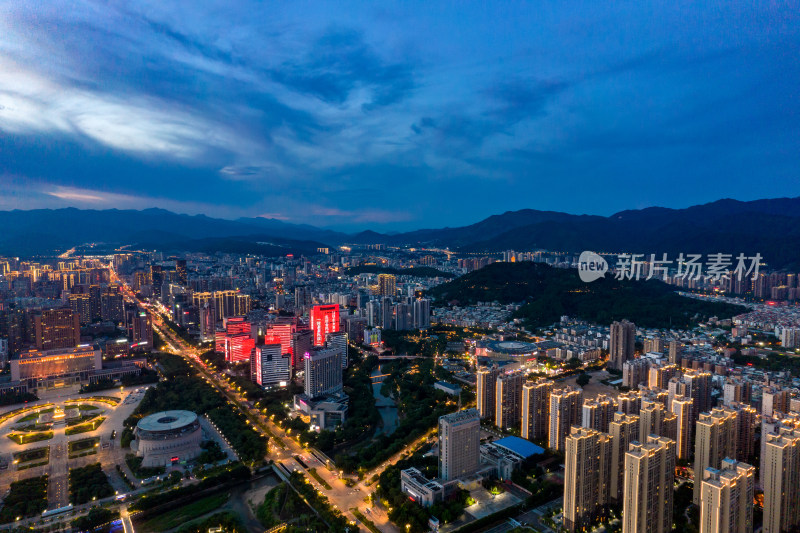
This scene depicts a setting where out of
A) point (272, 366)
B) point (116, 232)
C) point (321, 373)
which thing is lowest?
point (272, 366)

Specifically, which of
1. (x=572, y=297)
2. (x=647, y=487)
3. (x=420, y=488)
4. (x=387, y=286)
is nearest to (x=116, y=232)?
(x=387, y=286)

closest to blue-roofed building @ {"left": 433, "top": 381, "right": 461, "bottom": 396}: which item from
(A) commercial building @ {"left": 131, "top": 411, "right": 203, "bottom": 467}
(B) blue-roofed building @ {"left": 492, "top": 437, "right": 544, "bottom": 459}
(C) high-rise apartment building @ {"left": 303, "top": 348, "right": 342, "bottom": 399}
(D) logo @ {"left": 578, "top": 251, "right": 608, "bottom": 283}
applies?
(C) high-rise apartment building @ {"left": 303, "top": 348, "right": 342, "bottom": 399}

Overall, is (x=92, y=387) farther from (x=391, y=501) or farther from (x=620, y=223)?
(x=620, y=223)

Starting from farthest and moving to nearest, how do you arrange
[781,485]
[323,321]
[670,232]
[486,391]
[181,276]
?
[670,232] → [181,276] → [323,321] → [486,391] → [781,485]

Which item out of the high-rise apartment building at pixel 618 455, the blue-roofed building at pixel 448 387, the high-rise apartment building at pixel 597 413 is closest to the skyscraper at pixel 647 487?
the high-rise apartment building at pixel 618 455

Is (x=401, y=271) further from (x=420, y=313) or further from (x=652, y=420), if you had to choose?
(x=652, y=420)

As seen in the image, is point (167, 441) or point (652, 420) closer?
point (652, 420)

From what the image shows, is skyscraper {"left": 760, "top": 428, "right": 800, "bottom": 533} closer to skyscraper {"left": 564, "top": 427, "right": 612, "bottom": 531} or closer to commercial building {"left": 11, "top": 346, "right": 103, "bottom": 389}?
skyscraper {"left": 564, "top": 427, "right": 612, "bottom": 531}
